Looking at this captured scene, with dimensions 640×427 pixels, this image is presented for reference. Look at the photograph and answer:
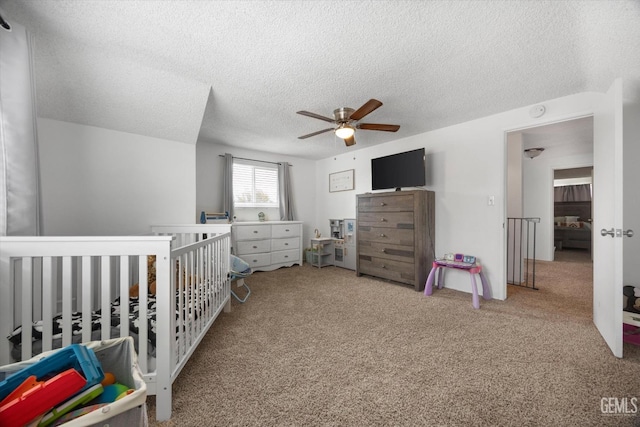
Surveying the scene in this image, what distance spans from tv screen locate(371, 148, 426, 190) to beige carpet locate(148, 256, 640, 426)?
1653 mm

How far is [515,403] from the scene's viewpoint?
1.30m

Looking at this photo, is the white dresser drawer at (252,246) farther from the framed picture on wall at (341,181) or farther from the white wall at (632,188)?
the white wall at (632,188)

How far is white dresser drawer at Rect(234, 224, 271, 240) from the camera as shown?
410cm

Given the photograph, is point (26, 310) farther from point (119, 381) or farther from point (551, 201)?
point (551, 201)

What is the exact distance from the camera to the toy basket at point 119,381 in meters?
0.69

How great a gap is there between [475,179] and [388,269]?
5.31ft

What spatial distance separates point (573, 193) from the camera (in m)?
7.11

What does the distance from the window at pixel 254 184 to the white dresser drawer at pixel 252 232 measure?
60 cm

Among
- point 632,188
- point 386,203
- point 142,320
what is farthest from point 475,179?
point 142,320

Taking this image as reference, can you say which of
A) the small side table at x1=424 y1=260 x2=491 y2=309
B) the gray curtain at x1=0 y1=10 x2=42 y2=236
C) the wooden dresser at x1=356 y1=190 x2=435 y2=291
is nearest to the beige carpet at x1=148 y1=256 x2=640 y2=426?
the small side table at x1=424 y1=260 x2=491 y2=309

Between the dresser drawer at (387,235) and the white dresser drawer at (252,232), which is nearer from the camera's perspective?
the dresser drawer at (387,235)

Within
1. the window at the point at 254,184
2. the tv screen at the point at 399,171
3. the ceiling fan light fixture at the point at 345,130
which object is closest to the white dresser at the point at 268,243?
the window at the point at 254,184

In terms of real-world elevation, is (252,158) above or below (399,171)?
above

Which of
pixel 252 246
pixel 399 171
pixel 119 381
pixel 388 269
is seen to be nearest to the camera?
pixel 119 381
